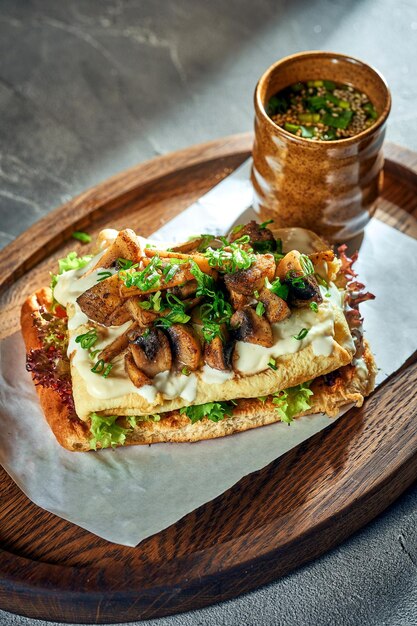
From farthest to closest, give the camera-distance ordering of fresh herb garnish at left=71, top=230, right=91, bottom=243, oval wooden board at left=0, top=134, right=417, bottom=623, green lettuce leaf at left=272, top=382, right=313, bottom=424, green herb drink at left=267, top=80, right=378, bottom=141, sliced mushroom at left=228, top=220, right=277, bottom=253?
fresh herb garnish at left=71, top=230, right=91, bottom=243
green herb drink at left=267, top=80, right=378, bottom=141
sliced mushroom at left=228, top=220, right=277, bottom=253
green lettuce leaf at left=272, top=382, right=313, bottom=424
oval wooden board at left=0, top=134, right=417, bottom=623

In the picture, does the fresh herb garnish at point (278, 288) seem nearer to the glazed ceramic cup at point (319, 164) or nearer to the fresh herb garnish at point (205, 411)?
the fresh herb garnish at point (205, 411)

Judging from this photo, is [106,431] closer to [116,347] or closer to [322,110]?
[116,347]

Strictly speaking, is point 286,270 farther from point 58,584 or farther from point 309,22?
point 309,22

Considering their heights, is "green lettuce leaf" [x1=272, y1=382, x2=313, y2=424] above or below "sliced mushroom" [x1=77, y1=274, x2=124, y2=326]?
below

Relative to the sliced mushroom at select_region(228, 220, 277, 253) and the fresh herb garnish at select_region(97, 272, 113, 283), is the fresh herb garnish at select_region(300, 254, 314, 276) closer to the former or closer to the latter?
the sliced mushroom at select_region(228, 220, 277, 253)

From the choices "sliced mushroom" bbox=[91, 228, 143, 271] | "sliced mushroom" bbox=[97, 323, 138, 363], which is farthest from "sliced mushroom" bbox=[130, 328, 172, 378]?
"sliced mushroom" bbox=[91, 228, 143, 271]

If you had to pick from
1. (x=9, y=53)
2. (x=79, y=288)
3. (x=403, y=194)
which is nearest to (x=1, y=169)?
(x=9, y=53)
